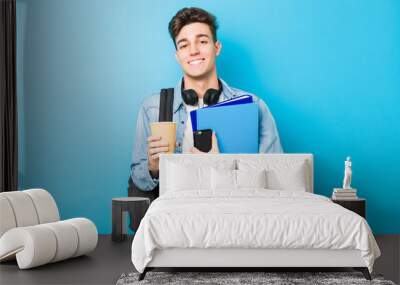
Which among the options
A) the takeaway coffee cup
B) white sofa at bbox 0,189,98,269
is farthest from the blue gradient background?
white sofa at bbox 0,189,98,269

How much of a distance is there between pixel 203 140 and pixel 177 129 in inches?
14.1

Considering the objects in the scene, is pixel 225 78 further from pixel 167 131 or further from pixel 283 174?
pixel 283 174

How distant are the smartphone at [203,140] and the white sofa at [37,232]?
161 centimetres

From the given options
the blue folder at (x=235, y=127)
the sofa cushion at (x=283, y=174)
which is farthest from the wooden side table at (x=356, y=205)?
the blue folder at (x=235, y=127)

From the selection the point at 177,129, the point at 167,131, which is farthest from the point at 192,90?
the point at 167,131

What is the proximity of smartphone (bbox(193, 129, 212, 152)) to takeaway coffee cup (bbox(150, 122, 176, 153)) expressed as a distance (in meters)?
0.24

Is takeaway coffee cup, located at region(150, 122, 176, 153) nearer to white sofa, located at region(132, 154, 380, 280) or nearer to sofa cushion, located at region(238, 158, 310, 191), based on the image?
sofa cushion, located at region(238, 158, 310, 191)

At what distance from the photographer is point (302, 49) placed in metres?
6.87

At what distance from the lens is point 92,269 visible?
4.99 meters

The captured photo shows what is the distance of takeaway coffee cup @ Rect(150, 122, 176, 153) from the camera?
653cm

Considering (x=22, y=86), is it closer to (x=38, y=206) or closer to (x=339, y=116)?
(x=38, y=206)

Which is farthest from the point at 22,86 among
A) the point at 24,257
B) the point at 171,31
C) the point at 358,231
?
the point at 358,231

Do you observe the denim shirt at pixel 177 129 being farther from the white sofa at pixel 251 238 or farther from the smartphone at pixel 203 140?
the white sofa at pixel 251 238

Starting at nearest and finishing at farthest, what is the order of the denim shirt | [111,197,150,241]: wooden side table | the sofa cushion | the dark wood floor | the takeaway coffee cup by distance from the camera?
the dark wood floor < the sofa cushion < [111,197,150,241]: wooden side table < the takeaway coffee cup < the denim shirt
